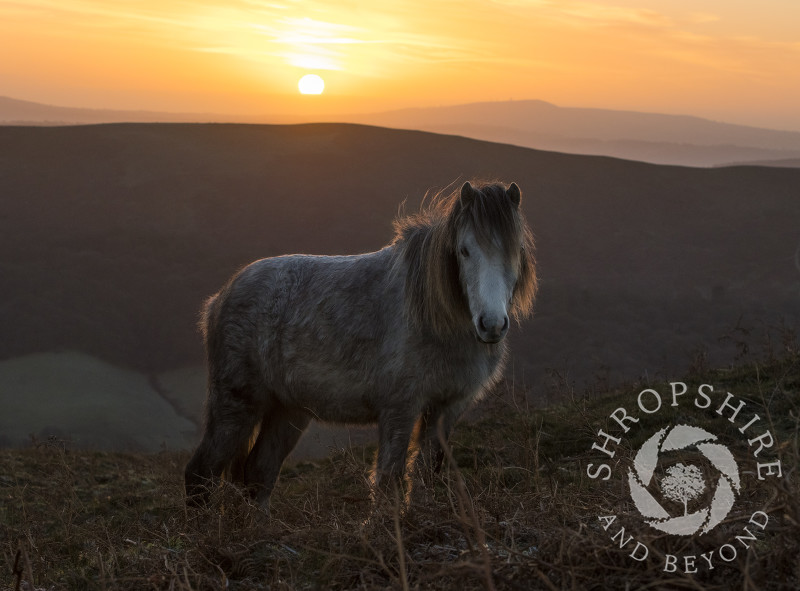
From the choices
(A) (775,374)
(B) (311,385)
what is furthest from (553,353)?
(B) (311,385)

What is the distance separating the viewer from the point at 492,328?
3.89 meters

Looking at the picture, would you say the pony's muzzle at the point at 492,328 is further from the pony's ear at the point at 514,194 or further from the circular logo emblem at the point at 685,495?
the circular logo emblem at the point at 685,495

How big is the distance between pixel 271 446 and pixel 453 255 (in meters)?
2.29

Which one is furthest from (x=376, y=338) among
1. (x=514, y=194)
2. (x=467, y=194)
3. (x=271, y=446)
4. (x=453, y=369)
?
(x=271, y=446)

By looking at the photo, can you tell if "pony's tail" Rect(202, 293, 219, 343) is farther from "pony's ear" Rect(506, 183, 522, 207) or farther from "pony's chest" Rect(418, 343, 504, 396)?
"pony's ear" Rect(506, 183, 522, 207)

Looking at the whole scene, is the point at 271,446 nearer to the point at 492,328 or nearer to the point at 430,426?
the point at 430,426

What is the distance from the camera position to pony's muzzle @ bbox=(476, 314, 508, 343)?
388cm

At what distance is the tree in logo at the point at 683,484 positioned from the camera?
3029mm

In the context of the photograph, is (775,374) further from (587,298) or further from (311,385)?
(587,298)

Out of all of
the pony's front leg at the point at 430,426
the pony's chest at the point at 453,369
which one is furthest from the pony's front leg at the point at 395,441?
the pony's chest at the point at 453,369

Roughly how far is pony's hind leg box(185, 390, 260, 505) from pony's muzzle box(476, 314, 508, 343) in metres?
2.28

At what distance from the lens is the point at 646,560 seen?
253cm

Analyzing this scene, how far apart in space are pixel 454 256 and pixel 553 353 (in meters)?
17.3

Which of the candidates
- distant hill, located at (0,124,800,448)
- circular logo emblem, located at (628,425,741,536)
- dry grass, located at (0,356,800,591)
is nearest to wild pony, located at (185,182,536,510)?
dry grass, located at (0,356,800,591)
